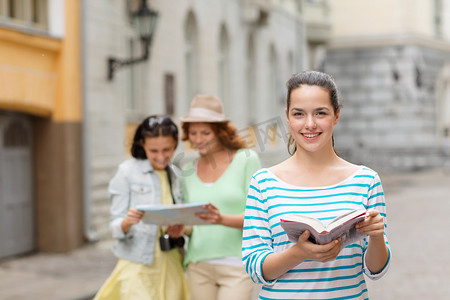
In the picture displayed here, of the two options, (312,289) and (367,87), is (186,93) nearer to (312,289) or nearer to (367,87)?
(312,289)

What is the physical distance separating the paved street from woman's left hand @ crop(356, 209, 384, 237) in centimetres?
548

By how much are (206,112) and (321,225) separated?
235 cm

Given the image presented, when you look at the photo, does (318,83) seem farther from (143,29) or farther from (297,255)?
(143,29)

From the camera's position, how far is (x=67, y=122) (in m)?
11.1

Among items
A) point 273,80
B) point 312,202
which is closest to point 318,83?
point 312,202

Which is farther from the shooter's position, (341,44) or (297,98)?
(341,44)

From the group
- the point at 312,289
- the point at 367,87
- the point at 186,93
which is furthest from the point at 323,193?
the point at 367,87

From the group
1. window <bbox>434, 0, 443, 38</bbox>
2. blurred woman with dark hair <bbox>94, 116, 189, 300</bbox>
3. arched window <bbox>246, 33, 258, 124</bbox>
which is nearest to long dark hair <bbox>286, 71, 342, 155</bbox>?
blurred woman with dark hair <bbox>94, 116, 189, 300</bbox>

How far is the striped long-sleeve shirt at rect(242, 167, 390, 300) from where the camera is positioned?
2.64 meters

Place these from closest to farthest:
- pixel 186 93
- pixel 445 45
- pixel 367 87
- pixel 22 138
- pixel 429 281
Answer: pixel 429 281 → pixel 22 138 → pixel 186 93 → pixel 367 87 → pixel 445 45

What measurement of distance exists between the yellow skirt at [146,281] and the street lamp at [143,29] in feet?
25.8

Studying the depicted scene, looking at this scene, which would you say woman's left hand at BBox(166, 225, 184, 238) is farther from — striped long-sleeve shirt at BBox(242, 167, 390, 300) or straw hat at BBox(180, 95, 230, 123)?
striped long-sleeve shirt at BBox(242, 167, 390, 300)

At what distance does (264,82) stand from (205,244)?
17.0 metres

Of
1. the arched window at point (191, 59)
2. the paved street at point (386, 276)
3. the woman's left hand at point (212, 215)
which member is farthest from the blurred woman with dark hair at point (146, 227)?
Result: the arched window at point (191, 59)
